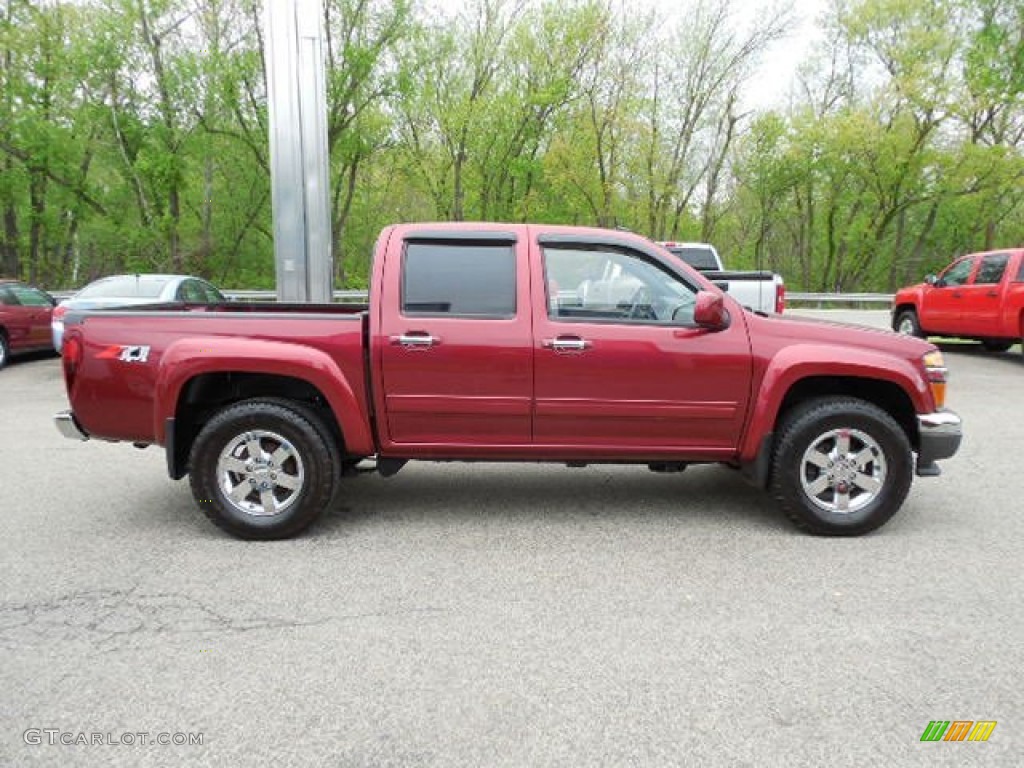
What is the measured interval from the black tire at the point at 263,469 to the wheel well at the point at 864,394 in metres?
2.74

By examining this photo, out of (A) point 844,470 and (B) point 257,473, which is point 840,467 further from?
(B) point 257,473

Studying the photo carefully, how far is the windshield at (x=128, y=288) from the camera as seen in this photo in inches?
404

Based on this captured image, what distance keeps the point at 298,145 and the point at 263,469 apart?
23.6ft

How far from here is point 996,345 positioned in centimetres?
1339

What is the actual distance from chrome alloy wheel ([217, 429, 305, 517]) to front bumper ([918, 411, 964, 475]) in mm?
3628

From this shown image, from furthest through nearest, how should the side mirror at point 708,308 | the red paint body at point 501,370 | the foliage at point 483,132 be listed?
the foliage at point 483,132, the red paint body at point 501,370, the side mirror at point 708,308

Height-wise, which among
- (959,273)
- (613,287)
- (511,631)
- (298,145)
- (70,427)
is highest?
(298,145)

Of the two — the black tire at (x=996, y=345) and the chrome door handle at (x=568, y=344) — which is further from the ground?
the chrome door handle at (x=568, y=344)

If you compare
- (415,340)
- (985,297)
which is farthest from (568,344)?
(985,297)

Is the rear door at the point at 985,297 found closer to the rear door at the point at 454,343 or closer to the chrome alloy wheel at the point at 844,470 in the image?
the chrome alloy wheel at the point at 844,470

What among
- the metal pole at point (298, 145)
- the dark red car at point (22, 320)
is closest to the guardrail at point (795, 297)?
the dark red car at point (22, 320)

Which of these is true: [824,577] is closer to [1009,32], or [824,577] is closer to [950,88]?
[950,88]

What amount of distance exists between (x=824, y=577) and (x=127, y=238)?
30311 millimetres

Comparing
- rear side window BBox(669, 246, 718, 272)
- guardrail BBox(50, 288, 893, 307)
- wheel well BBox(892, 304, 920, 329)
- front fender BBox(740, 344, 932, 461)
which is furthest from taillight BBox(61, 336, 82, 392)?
wheel well BBox(892, 304, 920, 329)
